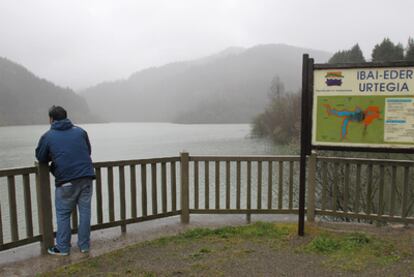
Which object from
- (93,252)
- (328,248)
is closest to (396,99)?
(328,248)

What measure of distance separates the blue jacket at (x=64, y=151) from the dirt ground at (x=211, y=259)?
3.34ft

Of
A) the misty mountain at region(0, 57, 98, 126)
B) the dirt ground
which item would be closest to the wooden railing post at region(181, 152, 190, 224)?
the dirt ground

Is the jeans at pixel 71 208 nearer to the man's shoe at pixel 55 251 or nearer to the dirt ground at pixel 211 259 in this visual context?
the man's shoe at pixel 55 251

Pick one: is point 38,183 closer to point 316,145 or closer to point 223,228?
point 223,228

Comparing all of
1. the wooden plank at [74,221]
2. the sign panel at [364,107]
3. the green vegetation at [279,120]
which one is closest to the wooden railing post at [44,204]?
the wooden plank at [74,221]

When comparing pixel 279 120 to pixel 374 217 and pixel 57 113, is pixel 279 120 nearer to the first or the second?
pixel 374 217

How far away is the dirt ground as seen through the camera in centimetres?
347


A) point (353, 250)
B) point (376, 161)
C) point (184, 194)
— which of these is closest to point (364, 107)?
point (376, 161)

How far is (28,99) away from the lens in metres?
137

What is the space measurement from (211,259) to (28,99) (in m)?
152

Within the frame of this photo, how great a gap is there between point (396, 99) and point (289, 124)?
118 feet

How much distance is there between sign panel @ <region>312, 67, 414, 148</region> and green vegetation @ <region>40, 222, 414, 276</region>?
124 cm

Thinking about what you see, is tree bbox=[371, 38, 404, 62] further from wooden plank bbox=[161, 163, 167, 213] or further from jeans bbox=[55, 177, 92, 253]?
jeans bbox=[55, 177, 92, 253]

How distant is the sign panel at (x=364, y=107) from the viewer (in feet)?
13.7
